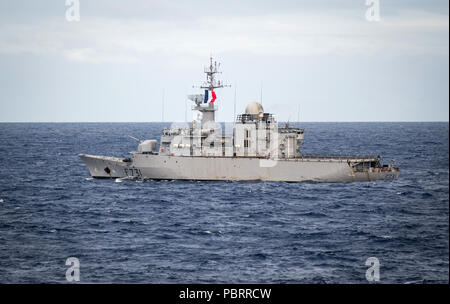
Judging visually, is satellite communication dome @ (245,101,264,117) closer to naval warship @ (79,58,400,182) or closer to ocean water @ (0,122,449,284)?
naval warship @ (79,58,400,182)

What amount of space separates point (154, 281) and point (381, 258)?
35.8ft

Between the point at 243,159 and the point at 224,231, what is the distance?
17699mm

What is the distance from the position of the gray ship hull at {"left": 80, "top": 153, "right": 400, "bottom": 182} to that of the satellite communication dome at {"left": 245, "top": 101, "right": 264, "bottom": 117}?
17.9 ft

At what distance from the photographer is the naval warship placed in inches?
1940

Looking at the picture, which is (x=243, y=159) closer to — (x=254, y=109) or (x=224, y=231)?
(x=254, y=109)

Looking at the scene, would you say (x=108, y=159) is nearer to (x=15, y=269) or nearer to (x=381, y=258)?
(x=15, y=269)

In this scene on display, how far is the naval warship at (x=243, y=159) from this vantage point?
162 feet

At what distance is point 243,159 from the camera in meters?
49.8

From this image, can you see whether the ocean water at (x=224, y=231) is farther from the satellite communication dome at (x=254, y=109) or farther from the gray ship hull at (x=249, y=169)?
the satellite communication dome at (x=254, y=109)

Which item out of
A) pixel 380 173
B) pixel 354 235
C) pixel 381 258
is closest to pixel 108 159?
pixel 380 173

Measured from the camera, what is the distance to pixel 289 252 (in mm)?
28047

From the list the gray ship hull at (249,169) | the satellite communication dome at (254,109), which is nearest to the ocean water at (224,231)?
the gray ship hull at (249,169)

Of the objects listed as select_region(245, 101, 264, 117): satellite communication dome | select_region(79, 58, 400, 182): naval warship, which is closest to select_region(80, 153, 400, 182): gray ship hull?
select_region(79, 58, 400, 182): naval warship

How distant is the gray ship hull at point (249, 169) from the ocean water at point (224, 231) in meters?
0.83
